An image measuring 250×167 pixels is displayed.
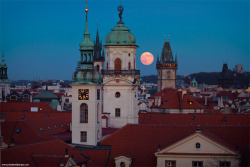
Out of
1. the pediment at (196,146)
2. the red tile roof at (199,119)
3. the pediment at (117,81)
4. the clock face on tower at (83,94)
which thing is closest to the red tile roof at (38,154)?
the clock face on tower at (83,94)

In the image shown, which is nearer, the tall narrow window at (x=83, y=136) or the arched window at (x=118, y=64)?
the tall narrow window at (x=83, y=136)

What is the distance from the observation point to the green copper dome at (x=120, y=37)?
5515cm

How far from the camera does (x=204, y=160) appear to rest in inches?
1405

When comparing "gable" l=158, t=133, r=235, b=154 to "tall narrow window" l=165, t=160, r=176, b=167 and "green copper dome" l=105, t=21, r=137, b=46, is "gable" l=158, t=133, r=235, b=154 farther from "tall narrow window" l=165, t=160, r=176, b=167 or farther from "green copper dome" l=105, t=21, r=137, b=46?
"green copper dome" l=105, t=21, r=137, b=46

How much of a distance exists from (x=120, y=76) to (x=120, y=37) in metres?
4.30

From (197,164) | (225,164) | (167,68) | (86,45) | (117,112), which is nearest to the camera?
(225,164)

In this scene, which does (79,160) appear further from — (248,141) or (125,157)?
(248,141)

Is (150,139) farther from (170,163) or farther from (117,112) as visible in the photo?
(117,112)

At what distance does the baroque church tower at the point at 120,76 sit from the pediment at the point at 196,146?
20238 millimetres

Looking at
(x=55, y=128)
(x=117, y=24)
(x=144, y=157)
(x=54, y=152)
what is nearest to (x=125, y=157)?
(x=144, y=157)

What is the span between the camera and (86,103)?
4278 cm

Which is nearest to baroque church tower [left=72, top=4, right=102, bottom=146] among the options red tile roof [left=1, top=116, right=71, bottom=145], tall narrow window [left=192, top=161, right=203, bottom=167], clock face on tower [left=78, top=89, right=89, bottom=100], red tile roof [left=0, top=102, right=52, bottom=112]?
clock face on tower [left=78, top=89, right=89, bottom=100]

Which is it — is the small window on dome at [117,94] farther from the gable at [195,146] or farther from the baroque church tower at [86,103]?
the gable at [195,146]

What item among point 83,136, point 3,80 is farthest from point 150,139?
point 3,80
